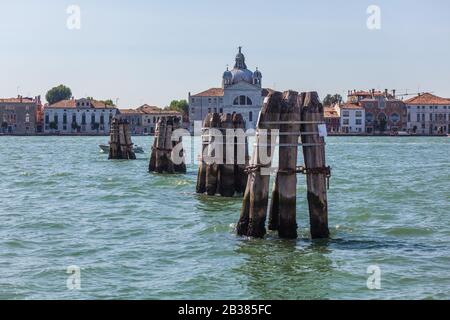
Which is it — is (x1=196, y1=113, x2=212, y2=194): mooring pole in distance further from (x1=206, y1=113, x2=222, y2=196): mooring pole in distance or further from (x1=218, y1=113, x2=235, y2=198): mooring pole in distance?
(x1=218, y1=113, x2=235, y2=198): mooring pole in distance

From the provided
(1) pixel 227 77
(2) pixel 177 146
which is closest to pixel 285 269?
(2) pixel 177 146

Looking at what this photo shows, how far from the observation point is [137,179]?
33031 millimetres

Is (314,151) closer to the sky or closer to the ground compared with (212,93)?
closer to the ground

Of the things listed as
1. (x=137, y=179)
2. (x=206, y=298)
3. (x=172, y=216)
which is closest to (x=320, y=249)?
(x=206, y=298)

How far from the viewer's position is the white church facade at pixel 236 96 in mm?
149625

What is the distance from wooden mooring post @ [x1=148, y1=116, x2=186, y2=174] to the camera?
106 feet

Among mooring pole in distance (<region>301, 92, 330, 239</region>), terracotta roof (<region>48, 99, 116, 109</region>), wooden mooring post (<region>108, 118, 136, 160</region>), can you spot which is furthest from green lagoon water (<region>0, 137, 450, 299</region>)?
terracotta roof (<region>48, 99, 116, 109</region>)

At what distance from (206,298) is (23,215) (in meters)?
10.2

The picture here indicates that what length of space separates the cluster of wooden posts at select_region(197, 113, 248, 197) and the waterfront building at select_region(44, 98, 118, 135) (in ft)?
442

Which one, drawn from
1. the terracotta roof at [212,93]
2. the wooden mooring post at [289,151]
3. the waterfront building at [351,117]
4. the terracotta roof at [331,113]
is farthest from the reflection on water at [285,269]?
the terracotta roof at [331,113]

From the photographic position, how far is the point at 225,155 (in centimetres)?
2238

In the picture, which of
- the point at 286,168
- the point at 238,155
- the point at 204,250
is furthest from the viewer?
the point at 238,155

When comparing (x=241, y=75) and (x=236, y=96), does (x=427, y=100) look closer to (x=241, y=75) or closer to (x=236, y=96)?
(x=241, y=75)

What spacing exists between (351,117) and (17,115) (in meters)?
61.9
